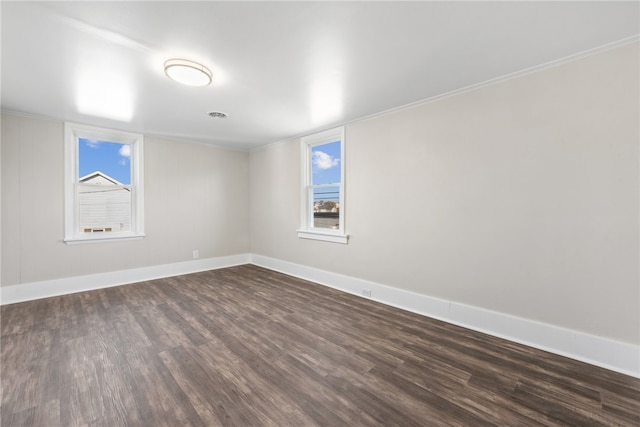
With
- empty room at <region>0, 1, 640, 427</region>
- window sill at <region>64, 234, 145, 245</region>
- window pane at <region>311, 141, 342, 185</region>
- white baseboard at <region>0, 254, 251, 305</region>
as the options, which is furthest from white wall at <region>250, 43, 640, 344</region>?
window sill at <region>64, 234, 145, 245</region>

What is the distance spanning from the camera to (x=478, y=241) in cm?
265

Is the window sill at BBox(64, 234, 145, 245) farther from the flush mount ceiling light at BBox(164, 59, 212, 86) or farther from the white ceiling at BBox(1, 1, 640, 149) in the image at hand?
the flush mount ceiling light at BBox(164, 59, 212, 86)

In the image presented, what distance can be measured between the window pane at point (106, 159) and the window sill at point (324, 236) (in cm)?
310

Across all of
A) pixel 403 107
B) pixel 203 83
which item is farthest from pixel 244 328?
pixel 403 107

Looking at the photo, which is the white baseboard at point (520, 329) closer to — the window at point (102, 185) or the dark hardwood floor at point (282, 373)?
the dark hardwood floor at point (282, 373)

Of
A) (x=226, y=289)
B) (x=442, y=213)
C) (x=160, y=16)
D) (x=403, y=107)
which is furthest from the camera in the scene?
(x=226, y=289)

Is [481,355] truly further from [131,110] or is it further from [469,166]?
[131,110]

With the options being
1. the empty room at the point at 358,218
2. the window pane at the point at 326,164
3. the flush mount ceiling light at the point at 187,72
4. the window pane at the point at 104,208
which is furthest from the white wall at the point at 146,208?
the flush mount ceiling light at the point at 187,72

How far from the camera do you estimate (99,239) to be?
13.1 feet

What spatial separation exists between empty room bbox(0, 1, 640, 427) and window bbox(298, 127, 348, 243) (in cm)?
8

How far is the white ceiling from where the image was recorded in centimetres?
163

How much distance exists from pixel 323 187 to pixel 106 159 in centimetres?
357

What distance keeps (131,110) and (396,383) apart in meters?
4.17

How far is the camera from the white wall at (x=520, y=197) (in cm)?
199
